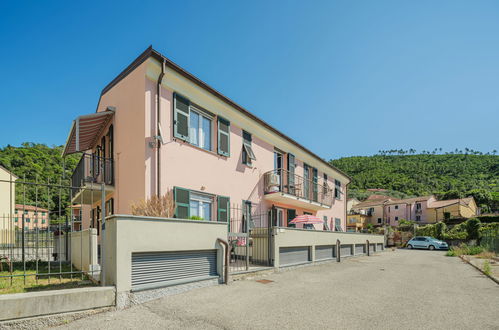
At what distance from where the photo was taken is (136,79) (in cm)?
1028

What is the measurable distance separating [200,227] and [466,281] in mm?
9053

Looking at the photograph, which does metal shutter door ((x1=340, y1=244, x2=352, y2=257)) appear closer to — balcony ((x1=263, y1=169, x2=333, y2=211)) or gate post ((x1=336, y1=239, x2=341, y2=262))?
gate post ((x1=336, y1=239, x2=341, y2=262))

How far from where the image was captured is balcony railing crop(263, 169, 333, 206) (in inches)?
600

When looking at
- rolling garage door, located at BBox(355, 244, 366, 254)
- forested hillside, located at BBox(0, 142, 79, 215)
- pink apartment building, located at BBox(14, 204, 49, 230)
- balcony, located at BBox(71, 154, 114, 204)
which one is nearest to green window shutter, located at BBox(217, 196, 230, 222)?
balcony, located at BBox(71, 154, 114, 204)

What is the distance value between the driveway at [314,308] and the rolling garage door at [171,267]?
14.8 inches

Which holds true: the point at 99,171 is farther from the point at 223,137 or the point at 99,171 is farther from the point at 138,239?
the point at 138,239

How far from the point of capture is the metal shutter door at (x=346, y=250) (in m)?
16.9

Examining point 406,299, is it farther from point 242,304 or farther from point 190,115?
point 190,115

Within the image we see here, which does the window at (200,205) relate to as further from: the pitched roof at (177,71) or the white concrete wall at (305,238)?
the pitched roof at (177,71)

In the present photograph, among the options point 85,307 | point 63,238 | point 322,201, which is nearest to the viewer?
point 85,307

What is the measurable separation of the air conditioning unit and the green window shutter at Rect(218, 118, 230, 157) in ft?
10.8

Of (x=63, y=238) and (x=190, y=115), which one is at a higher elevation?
(x=190, y=115)

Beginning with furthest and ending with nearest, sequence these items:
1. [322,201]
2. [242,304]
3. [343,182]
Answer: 1. [343,182]
2. [322,201]
3. [242,304]

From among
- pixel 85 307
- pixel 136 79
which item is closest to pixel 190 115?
pixel 136 79
